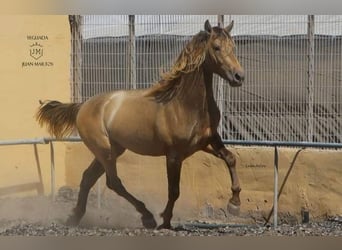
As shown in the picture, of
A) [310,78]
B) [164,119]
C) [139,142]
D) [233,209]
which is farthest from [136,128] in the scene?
A: [310,78]

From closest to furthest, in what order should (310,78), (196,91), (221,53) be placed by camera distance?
(221,53), (196,91), (310,78)

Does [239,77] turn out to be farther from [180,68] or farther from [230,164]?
[230,164]

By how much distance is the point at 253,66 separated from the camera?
6.58 meters

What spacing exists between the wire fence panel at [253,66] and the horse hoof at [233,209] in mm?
564

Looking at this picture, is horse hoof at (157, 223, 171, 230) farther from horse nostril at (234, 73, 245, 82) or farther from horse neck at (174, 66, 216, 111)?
horse nostril at (234, 73, 245, 82)

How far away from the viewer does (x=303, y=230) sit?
264 inches

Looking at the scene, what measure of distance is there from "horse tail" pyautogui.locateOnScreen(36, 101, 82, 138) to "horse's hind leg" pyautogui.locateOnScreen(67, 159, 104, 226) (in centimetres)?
36

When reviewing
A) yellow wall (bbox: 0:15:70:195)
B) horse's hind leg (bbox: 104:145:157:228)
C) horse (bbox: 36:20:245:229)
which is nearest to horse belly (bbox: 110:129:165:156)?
horse (bbox: 36:20:245:229)

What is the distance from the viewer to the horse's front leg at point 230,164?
6.62 metres

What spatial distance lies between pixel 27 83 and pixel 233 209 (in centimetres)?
201

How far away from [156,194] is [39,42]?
1.58 meters

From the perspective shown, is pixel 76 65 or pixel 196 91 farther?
pixel 76 65
